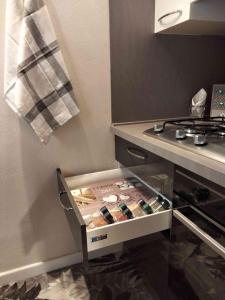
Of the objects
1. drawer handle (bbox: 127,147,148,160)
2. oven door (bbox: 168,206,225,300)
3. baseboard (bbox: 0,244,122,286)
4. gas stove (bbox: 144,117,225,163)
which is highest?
gas stove (bbox: 144,117,225,163)

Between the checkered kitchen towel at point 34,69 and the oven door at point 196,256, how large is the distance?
65 centimetres

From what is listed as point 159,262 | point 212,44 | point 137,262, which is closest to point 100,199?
point 159,262

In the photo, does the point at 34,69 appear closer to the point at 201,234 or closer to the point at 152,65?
the point at 152,65

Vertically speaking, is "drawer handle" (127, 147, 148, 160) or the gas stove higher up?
the gas stove

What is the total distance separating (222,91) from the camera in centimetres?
124

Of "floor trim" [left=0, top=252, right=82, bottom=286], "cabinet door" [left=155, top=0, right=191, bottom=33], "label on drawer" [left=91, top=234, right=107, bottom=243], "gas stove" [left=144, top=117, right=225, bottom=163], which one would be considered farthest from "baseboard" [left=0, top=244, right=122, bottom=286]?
"cabinet door" [left=155, top=0, right=191, bottom=33]

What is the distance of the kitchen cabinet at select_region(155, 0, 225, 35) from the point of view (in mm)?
917

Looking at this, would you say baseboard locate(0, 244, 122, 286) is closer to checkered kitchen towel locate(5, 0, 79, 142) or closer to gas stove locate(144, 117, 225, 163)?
checkered kitchen towel locate(5, 0, 79, 142)

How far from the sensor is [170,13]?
1.00 metres

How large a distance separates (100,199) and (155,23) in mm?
868

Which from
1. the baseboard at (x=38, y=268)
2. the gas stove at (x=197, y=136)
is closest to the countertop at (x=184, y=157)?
the gas stove at (x=197, y=136)

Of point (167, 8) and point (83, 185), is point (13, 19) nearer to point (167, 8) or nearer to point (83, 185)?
point (167, 8)

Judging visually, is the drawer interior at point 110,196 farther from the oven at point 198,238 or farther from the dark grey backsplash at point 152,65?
the dark grey backsplash at point 152,65

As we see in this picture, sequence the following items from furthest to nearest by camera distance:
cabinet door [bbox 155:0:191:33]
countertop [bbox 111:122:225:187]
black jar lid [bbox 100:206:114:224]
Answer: cabinet door [bbox 155:0:191:33] → black jar lid [bbox 100:206:114:224] → countertop [bbox 111:122:225:187]
